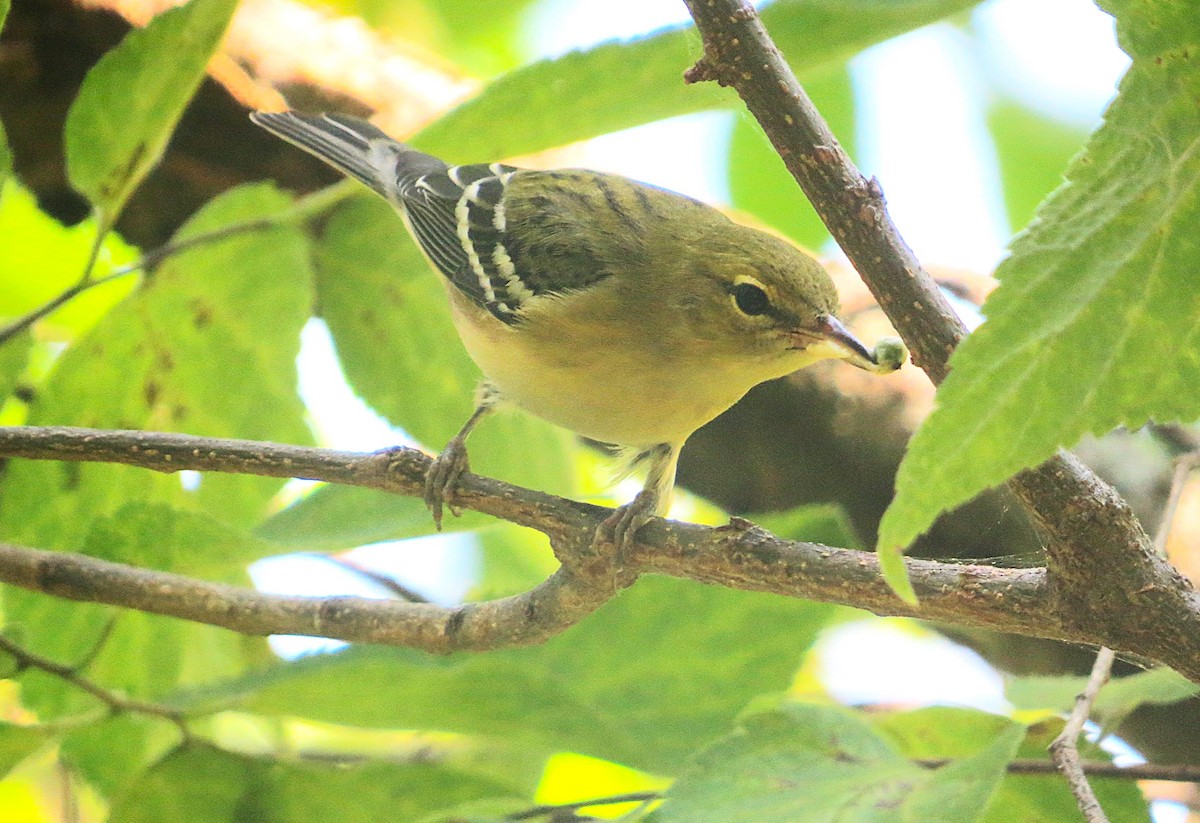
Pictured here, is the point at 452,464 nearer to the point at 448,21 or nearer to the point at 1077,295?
the point at 1077,295

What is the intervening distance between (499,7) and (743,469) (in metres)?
1.25

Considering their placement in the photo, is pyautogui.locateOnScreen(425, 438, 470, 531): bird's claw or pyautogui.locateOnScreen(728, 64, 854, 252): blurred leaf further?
pyautogui.locateOnScreen(728, 64, 854, 252): blurred leaf

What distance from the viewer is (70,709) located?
1.58 metres

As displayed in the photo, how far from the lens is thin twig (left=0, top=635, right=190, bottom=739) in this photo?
149 cm

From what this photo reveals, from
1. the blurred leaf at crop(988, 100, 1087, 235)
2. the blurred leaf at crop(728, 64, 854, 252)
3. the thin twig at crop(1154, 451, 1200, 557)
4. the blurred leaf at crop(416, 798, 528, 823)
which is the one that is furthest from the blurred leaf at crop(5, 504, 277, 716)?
the blurred leaf at crop(988, 100, 1087, 235)

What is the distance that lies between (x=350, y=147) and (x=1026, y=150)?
4.77 ft

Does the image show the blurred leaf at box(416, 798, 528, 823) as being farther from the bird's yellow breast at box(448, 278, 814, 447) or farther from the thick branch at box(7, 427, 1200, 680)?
the bird's yellow breast at box(448, 278, 814, 447)

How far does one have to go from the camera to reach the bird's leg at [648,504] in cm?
129

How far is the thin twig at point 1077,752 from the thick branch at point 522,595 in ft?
0.43

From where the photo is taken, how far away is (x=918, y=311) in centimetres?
102

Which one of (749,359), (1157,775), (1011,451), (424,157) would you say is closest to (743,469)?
(749,359)

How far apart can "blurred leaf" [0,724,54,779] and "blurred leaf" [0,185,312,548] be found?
36 centimetres

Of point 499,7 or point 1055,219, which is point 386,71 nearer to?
point 499,7

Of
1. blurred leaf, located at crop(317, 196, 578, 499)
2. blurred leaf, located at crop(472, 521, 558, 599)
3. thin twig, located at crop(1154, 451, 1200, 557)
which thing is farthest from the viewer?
blurred leaf, located at crop(472, 521, 558, 599)
